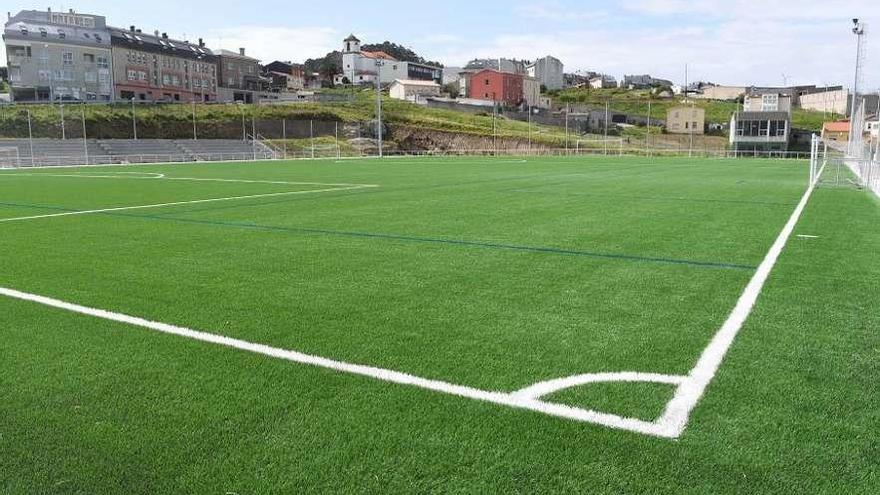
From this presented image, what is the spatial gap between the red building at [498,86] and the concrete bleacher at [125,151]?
63.9 m

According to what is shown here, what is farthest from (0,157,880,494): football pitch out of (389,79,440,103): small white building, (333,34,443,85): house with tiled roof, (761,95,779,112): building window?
(333,34,443,85): house with tiled roof

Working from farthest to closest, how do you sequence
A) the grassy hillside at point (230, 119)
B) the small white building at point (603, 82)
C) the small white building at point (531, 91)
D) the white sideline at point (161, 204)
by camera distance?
the small white building at point (603, 82)
the small white building at point (531, 91)
the grassy hillside at point (230, 119)
the white sideline at point (161, 204)

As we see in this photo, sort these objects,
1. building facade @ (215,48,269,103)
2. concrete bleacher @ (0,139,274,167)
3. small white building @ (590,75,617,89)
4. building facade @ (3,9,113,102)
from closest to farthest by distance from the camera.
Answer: concrete bleacher @ (0,139,274,167), building facade @ (3,9,113,102), building facade @ (215,48,269,103), small white building @ (590,75,617,89)

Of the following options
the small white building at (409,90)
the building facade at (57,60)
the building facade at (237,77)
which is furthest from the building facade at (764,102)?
the building facade at (57,60)

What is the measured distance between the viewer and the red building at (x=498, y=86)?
114 metres

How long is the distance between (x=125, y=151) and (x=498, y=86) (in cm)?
7578

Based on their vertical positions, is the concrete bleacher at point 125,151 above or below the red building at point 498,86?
below

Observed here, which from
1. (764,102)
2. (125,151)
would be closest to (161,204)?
(125,151)

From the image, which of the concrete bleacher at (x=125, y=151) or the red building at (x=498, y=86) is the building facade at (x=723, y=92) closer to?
the red building at (x=498, y=86)

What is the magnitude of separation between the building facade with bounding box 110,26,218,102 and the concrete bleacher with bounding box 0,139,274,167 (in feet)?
90.4

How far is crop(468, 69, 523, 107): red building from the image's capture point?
114000 mm

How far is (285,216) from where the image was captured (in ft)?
38.3

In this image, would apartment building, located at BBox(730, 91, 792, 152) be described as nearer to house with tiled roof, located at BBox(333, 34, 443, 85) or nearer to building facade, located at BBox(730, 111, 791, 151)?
building facade, located at BBox(730, 111, 791, 151)

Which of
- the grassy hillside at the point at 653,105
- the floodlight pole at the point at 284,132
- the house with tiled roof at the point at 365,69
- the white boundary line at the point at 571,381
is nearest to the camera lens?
the white boundary line at the point at 571,381
